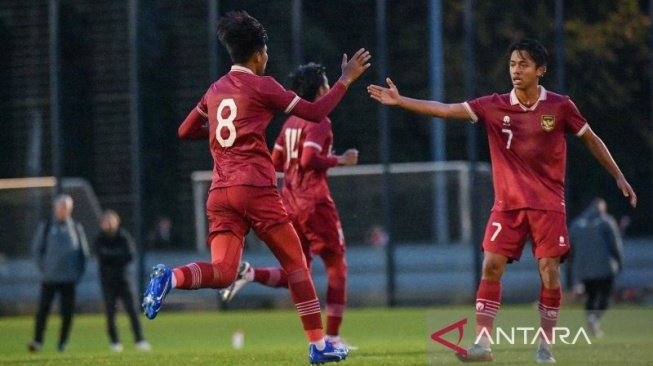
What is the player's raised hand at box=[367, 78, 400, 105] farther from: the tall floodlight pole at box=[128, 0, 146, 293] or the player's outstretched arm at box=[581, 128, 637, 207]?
the tall floodlight pole at box=[128, 0, 146, 293]

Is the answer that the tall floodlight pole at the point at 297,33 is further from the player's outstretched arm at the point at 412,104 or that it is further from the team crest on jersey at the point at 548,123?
the team crest on jersey at the point at 548,123

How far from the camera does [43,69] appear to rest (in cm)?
2447

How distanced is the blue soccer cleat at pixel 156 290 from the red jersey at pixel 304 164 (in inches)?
111

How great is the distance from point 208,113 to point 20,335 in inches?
467

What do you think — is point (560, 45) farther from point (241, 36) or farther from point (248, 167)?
point (248, 167)

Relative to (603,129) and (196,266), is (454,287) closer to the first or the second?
(603,129)

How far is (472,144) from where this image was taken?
22.8m

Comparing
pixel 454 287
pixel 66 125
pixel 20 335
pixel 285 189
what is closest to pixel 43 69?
pixel 66 125

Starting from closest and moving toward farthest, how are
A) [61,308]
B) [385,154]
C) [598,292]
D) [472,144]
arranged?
[61,308] < [598,292] < [472,144] < [385,154]

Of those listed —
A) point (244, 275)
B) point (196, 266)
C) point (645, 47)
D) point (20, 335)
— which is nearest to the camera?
point (196, 266)

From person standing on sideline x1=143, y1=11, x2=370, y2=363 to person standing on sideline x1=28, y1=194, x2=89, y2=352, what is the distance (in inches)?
338

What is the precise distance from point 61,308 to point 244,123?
8894 mm

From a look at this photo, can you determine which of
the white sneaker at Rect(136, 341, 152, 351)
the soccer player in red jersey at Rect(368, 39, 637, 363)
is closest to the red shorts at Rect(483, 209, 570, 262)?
the soccer player in red jersey at Rect(368, 39, 637, 363)

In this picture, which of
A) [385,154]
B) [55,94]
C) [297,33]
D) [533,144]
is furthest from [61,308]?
[533,144]
